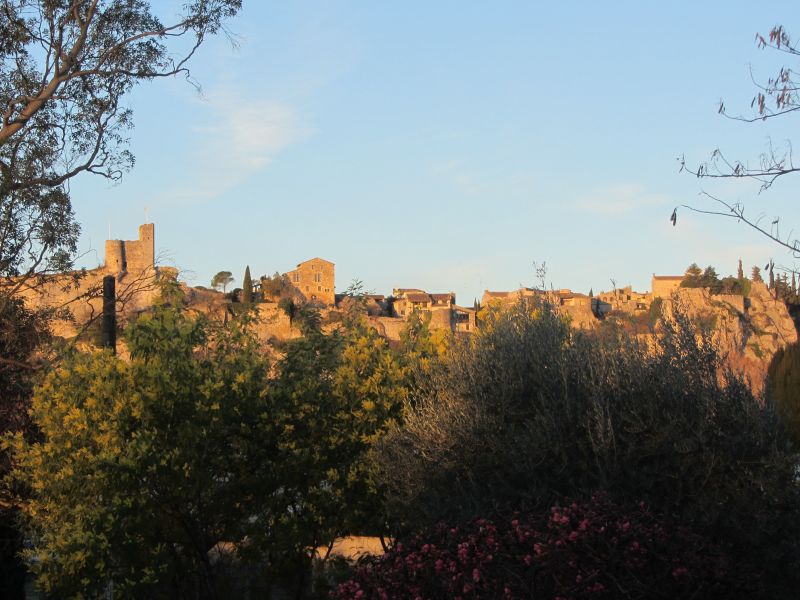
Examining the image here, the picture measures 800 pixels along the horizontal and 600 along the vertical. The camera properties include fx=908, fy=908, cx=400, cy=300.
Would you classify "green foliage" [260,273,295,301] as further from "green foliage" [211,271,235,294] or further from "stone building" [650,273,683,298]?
"stone building" [650,273,683,298]

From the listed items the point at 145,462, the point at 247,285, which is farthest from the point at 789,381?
the point at 247,285

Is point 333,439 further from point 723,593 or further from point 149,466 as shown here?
point 723,593

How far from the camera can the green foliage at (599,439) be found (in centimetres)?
758

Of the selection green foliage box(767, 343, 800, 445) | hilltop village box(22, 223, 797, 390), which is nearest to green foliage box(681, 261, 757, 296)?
hilltop village box(22, 223, 797, 390)

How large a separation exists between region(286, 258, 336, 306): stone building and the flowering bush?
8873cm

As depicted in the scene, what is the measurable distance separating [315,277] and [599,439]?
88959 mm

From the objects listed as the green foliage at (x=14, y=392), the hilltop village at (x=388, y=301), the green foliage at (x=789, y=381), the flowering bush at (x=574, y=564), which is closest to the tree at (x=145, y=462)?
the green foliage at (x=14, y=392)

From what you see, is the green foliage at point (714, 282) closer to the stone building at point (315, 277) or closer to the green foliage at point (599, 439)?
the stone building at point (315, 277)

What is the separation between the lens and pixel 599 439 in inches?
310

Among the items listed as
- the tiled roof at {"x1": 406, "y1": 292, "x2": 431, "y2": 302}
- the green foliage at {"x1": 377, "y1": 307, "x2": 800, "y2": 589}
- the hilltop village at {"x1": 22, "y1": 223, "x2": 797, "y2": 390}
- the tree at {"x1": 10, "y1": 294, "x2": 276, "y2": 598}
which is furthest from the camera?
the tiled roof at {"x1": 406, "y1": 292, "x2": 431, "y2": 302}

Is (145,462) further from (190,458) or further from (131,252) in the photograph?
(131,252)

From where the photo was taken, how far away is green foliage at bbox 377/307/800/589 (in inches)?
Result: 298

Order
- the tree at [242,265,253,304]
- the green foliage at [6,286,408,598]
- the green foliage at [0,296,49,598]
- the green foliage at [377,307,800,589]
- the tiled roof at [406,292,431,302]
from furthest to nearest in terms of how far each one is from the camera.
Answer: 1. the tiled roof at [406,292,431,302]
2. the tree at [242,265,253,304]
3. the green foliage at [0,296,49,598]
4. the green foliage at [6,286,408,598]
5. the green foliage at [377,307,800,589]

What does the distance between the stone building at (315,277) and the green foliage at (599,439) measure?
85.8 m
